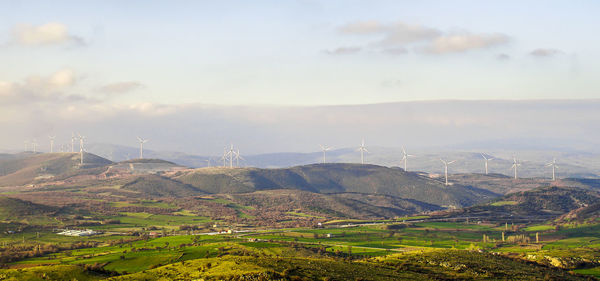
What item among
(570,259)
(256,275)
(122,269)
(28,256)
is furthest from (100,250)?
(570,259)

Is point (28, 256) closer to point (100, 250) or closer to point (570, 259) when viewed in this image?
point (100, 250)

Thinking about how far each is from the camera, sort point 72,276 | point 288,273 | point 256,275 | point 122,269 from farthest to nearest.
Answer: point 122,269
point 72,276
point 288,273
point 256,275

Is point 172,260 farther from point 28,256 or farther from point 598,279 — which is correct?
point 598,279

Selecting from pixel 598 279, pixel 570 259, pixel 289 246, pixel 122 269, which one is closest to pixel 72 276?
pixel 122 269

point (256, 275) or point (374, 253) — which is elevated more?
point (256, 275)

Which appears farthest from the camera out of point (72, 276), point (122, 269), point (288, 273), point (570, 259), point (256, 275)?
point (570, 259)

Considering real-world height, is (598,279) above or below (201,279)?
below

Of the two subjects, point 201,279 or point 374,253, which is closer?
point 201,279

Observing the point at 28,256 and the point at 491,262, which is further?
the point at 28,256

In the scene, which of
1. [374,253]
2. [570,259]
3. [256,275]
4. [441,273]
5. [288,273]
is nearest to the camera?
[256,275]
